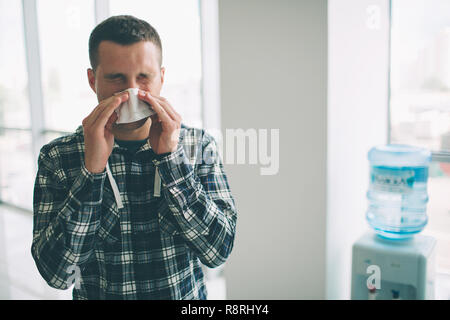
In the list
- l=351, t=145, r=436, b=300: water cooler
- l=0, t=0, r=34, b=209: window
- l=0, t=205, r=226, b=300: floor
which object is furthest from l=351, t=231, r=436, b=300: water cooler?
l=0, t=0, r=34, b=209: window

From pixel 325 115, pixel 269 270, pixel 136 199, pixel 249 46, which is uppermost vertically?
pixel 249 46

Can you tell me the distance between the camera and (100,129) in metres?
0.70

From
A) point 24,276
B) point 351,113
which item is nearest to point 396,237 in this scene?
point 351,113

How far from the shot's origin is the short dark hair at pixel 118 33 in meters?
0.76

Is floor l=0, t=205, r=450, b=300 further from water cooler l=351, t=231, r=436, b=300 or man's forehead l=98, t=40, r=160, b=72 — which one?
man's forehead l=98, t=40, r=160, b=72

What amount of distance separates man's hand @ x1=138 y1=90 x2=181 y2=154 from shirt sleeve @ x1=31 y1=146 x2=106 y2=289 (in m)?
0.12

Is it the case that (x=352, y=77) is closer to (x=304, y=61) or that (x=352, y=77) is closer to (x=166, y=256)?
(x=304, y=61)

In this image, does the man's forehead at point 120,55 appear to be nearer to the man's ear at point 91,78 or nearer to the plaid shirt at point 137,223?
the man's ear at point 91,78

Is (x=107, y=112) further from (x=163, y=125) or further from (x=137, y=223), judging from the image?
(x=137, y=223)

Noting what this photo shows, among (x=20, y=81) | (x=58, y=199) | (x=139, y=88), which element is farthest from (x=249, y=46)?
(x=20, y=81)

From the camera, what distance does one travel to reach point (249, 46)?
166cm

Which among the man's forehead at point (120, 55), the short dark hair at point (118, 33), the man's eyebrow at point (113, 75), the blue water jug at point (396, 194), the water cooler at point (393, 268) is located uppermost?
the short dark hair at point (118, 33)

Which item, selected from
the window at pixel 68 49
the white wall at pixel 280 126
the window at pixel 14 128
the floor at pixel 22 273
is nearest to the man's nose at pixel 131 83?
the window at pixel 68 49

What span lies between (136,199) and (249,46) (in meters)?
1.01
